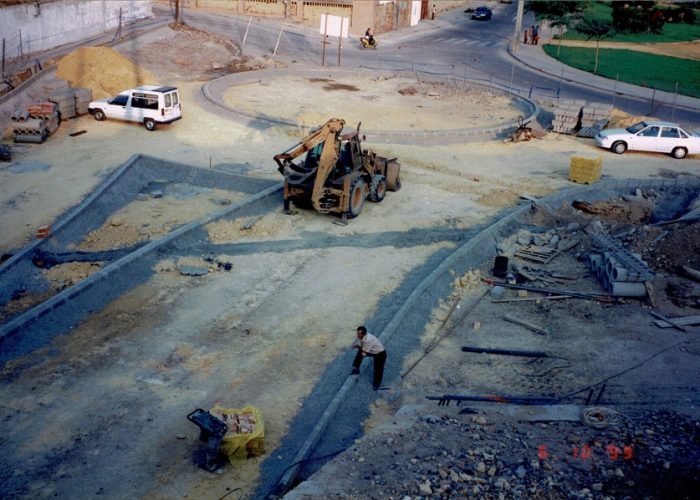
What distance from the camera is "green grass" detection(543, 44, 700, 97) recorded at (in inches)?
1667

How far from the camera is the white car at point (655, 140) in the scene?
90.5ft

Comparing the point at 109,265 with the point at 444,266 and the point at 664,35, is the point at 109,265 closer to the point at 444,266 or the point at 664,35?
the point at 444,266

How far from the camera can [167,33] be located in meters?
43.6

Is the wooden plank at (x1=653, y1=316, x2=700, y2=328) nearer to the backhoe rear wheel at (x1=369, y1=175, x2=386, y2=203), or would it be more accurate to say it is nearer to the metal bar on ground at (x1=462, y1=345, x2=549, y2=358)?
the metal bar on ground at (x1=462, y1=345, x2=549, y2=358)

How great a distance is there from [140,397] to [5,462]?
234 centimetres

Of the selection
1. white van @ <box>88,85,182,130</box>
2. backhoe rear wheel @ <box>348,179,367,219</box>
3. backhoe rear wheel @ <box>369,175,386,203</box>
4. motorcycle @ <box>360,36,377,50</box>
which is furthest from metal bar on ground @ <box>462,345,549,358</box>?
motorcycle @ <box>360,36,377,50</box>

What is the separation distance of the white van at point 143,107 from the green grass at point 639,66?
87.0 ft

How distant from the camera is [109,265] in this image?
52.6 ft

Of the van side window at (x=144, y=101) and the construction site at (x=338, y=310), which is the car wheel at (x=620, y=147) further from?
the van side window at (x=144, y=101)

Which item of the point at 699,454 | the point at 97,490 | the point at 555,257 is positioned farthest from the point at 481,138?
the point at 97,490

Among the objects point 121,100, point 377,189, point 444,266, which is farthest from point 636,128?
point 121,100

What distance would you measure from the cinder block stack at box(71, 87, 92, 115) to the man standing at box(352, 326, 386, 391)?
2104cm

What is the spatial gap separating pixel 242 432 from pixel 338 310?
541 cm

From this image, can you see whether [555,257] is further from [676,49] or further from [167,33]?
[676,49]
